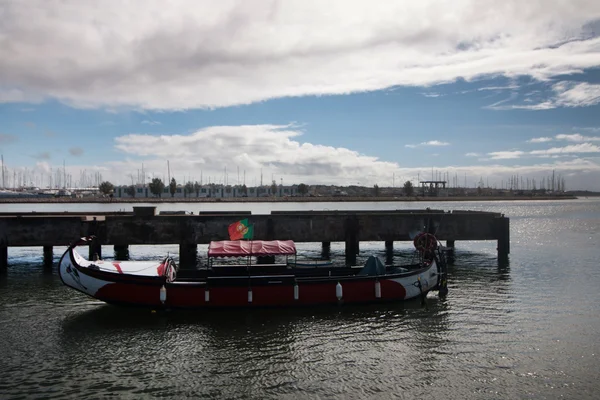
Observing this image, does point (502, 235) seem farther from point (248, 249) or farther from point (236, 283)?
point (236, 283)

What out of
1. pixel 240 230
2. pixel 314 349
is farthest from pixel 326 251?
pixel 314 349

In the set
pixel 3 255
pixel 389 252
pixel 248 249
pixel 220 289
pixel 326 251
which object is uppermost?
pixel 248 249

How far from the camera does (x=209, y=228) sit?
38656 millimetres

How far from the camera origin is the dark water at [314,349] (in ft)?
51.5

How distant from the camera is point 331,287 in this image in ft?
83.7

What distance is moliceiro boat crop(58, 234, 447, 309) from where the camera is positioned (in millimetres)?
24547

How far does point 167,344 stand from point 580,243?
54539 millimetres

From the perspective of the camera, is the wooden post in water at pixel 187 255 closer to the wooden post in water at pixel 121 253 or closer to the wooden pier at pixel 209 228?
the wooden pier at pixel 209 228

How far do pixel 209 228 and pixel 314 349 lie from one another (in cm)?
2130

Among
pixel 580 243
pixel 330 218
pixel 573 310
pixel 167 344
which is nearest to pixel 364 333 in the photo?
pixel 167 344

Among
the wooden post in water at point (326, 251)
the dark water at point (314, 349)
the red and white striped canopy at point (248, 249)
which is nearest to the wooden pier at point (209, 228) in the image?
the wooden post in water at point (326, 251)

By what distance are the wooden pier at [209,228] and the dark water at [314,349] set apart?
7.94 meters

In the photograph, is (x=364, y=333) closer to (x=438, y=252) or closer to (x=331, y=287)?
(x=331, y=287)

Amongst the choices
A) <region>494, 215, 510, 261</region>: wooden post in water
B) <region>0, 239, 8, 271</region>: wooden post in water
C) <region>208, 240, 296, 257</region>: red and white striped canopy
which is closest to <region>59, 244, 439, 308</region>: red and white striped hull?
<region>208, 240, 296, 257</region>: red and white striped canopy
